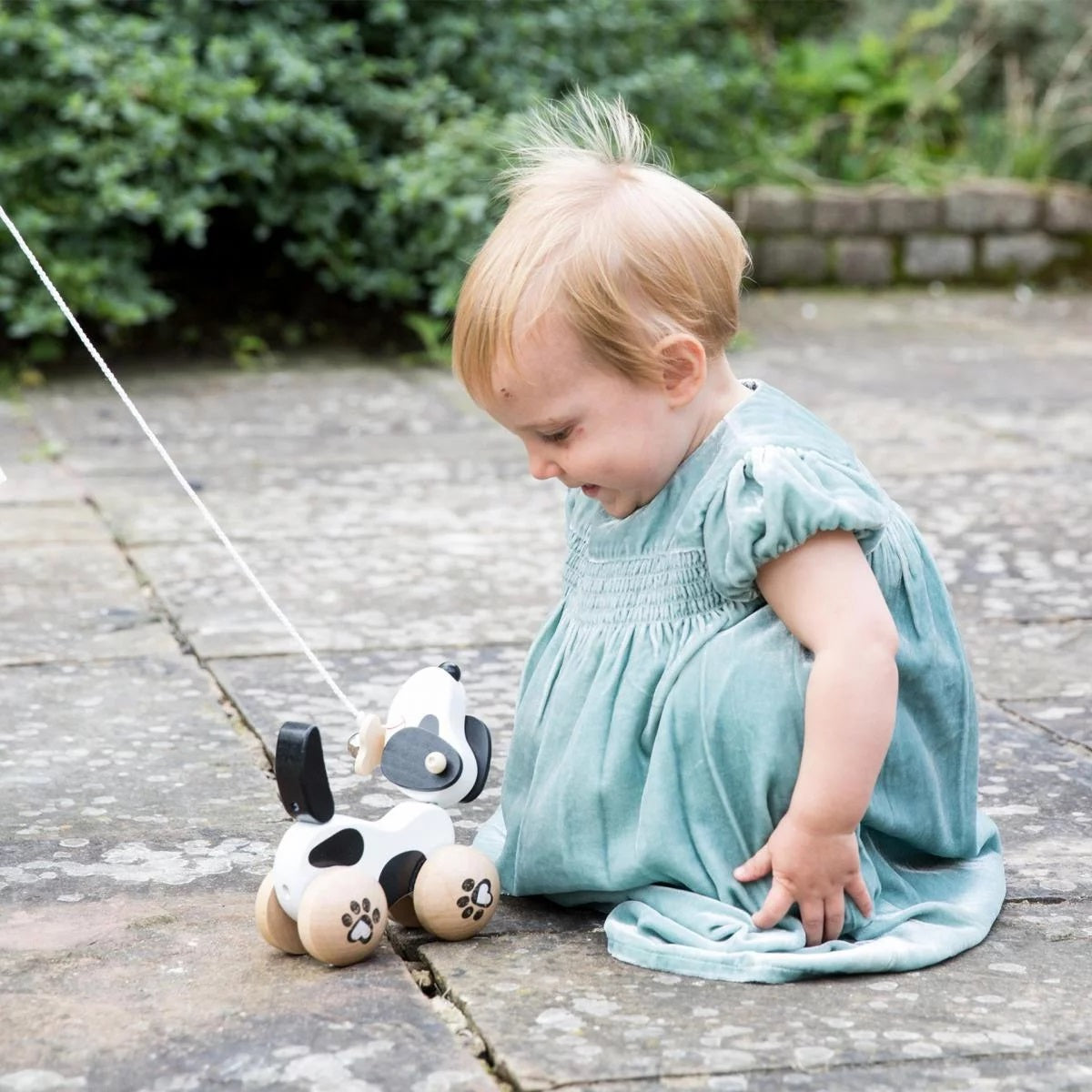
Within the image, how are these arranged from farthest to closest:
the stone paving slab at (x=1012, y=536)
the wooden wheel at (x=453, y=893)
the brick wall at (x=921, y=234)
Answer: the brick wall at (x=921, y=234), the stone paving slab at (x=1012, y=536), the wooden wheel at (x=453, y=893)

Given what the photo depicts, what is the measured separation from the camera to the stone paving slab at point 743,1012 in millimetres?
1565

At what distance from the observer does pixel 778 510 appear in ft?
5.76

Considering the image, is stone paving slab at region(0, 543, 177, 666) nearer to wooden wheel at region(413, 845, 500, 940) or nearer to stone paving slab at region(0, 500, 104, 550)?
Result: stone paving slab at region(0, 500, 104, 550)

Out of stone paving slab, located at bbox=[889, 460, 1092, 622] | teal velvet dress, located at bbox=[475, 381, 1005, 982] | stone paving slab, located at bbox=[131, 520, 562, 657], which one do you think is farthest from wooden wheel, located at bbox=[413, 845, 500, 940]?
stone paving slab, located at bbox=[889, 460, 1092, 622]

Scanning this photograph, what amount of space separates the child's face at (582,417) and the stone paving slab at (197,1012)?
536 millimetres

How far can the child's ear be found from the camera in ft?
5.98

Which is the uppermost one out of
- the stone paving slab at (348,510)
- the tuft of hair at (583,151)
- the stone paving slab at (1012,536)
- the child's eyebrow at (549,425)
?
the tuft of hair at (583,151)

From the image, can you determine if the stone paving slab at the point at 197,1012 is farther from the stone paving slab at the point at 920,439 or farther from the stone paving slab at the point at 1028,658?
the stone paving slab at the point at 920,439

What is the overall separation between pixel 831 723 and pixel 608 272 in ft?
1.61

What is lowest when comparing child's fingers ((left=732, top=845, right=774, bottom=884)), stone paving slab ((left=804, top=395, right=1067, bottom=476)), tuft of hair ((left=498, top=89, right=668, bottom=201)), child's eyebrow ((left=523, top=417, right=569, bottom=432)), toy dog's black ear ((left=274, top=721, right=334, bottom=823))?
stone paving slab ((left=804, top=395, right=1067, bottom=476))

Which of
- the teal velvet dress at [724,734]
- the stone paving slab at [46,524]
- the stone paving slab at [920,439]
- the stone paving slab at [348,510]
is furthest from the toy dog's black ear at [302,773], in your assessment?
the stone paving slab at [920,439]

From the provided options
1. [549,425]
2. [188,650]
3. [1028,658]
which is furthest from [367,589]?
[549,425]

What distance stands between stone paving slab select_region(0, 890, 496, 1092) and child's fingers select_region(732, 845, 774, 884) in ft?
1.09

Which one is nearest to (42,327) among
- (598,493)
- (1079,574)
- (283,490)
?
(283,490)
